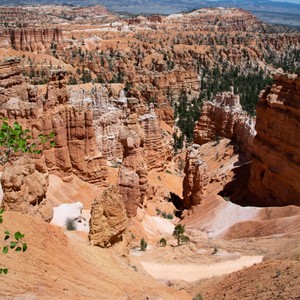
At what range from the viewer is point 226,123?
33.3 metres

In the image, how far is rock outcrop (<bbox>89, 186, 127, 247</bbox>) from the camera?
472 inches

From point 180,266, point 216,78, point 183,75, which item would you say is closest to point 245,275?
point 180,266

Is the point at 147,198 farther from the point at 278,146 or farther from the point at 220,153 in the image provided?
the point at 220,153

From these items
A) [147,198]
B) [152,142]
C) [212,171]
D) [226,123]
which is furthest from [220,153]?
[147,198]

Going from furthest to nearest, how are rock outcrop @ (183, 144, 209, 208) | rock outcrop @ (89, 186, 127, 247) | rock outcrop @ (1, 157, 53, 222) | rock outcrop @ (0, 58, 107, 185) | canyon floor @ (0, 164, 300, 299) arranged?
rock outcrop @ (183, 144, 209, 208) < rock outcrop @ (0, 58, 107, 185) < rock outcrop @ (89, 186, 127, 247) < rock outcrop @ (1, 157, 53, 222) < canyon floor @ (0, 164, 300, 299)

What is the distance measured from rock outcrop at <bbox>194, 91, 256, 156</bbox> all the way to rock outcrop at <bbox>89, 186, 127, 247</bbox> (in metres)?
17.4

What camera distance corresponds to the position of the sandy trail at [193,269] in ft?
44.9

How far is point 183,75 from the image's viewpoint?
66.8 metres


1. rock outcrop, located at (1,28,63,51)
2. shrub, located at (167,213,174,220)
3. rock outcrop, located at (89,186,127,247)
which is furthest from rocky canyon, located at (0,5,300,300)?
rock outcrop, located at (1,28,63,51)

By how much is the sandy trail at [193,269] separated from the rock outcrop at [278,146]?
6594 mm

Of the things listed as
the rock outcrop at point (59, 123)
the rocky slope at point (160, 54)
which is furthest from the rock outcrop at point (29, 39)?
the rock outcrop at point (59, 123)

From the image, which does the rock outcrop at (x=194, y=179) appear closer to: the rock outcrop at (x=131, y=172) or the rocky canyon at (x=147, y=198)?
the rocky canyon at (x=147, y=198)

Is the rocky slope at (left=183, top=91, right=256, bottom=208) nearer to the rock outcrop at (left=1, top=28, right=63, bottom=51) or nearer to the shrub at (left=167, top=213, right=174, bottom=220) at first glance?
the shrub at (left=167, top=213, right=174, bottom=220)

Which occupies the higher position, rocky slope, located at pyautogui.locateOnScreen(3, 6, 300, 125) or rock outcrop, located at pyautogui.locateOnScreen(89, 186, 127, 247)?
rock outcrop, located at pyautogui.locateOnScreen(89, 186, 127, 247)
